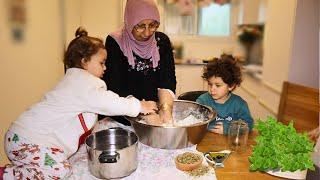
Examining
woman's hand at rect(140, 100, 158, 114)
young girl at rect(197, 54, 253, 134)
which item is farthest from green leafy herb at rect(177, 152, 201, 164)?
young girl at rect(197, 54, 253, 134)

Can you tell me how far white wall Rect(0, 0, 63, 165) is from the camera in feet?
6.20

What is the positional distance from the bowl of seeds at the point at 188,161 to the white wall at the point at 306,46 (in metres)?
1.66

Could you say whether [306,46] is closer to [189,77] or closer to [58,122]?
[189,77]

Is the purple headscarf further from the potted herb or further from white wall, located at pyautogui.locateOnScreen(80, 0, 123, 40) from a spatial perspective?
white wall, located at pyautogui.locateOnScreen(80, 0, 123, 40)

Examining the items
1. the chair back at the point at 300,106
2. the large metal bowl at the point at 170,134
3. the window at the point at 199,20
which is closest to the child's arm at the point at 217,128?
the large metal bowl at the point at 170,134

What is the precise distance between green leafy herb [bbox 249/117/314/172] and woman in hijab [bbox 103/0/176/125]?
0.54 meters

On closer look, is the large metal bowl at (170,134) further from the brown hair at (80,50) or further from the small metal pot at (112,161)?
the brown hair at (80,50)

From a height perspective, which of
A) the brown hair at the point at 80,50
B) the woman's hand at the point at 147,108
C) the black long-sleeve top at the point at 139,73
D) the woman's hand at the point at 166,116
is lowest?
the woman's hand at the point at 166,116

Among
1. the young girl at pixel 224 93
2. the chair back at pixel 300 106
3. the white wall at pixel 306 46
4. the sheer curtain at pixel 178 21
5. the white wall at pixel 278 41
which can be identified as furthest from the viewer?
the sheer curtain at pixel 178 21

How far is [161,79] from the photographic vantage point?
1.66 meters

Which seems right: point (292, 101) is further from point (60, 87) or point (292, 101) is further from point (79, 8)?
point (79, 8)

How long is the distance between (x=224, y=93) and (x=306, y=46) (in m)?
1.12

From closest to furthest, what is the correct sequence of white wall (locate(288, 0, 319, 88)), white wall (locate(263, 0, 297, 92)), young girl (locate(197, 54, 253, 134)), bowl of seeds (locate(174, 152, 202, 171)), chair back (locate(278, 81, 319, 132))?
bowl of seeds (locate(174, 152, 202, 171)) → young girl (locate(197, 54, 253, 134)) → chair back (locate(278, 81, 319, 132)) → white wall (locate(288, 0, 319, 88)) → white wall (locate(263, 0, 297, 92))

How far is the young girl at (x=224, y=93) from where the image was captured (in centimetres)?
165
